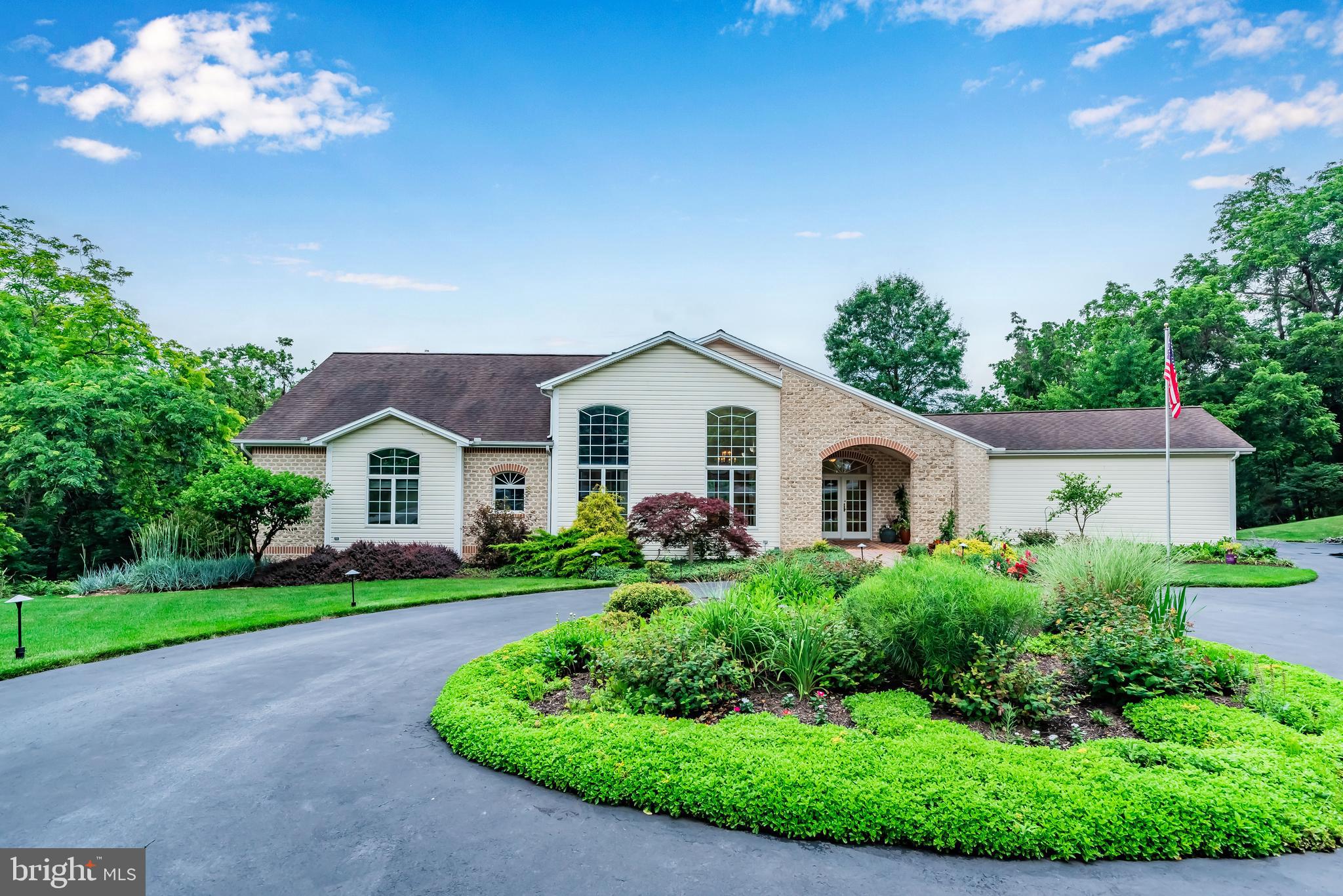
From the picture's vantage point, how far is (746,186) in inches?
670

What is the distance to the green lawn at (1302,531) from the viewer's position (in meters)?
22.9

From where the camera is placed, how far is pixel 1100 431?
19312mm

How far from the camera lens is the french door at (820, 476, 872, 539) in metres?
20.9

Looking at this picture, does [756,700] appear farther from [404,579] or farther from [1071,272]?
[1071,272]

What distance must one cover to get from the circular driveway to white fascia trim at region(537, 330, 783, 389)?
37.5 ft

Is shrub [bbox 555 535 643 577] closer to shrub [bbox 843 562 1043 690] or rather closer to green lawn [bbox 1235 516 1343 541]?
shrub [bbox 843 562 1043 690]

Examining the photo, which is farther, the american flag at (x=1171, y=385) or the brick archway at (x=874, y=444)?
the brick archway at (x=874, y=444)

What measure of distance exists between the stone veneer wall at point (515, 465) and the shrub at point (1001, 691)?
1329cm

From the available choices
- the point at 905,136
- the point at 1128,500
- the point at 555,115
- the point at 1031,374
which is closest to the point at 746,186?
the point at 905,136

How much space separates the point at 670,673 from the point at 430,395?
16.5 metres

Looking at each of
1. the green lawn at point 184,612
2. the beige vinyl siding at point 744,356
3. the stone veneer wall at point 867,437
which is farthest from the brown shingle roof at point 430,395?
the stone veneer wall at point 867,437

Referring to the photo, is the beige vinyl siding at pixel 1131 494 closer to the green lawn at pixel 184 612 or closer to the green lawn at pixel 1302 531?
the green lawn at pixel 1302 531

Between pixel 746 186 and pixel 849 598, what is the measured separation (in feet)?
45.7

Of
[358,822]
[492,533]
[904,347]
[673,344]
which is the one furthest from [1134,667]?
[904,347]
